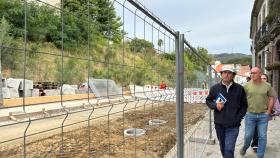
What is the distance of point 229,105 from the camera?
4.90 m

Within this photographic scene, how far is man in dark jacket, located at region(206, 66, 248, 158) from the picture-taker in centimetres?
488

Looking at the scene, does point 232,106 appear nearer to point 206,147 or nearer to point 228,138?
point 228,138

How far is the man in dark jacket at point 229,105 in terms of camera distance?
4883 millimetres

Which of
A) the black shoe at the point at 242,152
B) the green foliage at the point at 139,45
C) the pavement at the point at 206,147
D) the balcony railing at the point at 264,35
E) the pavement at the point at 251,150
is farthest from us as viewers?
the balcony railing at the point at 264,35

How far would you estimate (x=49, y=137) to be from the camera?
794 centimetres

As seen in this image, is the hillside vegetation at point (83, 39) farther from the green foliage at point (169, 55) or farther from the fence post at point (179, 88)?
the fence post at point (179, 88)

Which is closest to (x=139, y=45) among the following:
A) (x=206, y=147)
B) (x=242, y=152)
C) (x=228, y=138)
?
(x=228, y=138)

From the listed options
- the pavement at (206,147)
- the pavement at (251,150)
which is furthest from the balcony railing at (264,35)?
the pavement at (206,147)

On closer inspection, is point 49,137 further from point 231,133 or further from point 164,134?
point 231,133

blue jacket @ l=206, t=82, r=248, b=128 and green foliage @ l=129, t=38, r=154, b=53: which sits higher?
green foliage @ l=129, t=38, r=154, b=53

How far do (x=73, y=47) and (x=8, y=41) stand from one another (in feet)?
4.68

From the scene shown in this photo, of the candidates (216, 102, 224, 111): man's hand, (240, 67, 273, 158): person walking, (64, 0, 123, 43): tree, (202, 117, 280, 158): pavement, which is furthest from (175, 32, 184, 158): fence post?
(202, 117, 280, 158): pavement

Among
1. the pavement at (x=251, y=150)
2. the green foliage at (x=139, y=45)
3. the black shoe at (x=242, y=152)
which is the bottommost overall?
the pavement at (x=251, y=150)

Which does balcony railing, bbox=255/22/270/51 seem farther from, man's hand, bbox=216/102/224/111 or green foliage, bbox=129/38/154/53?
green foliage, bbox=129/38/154/53
